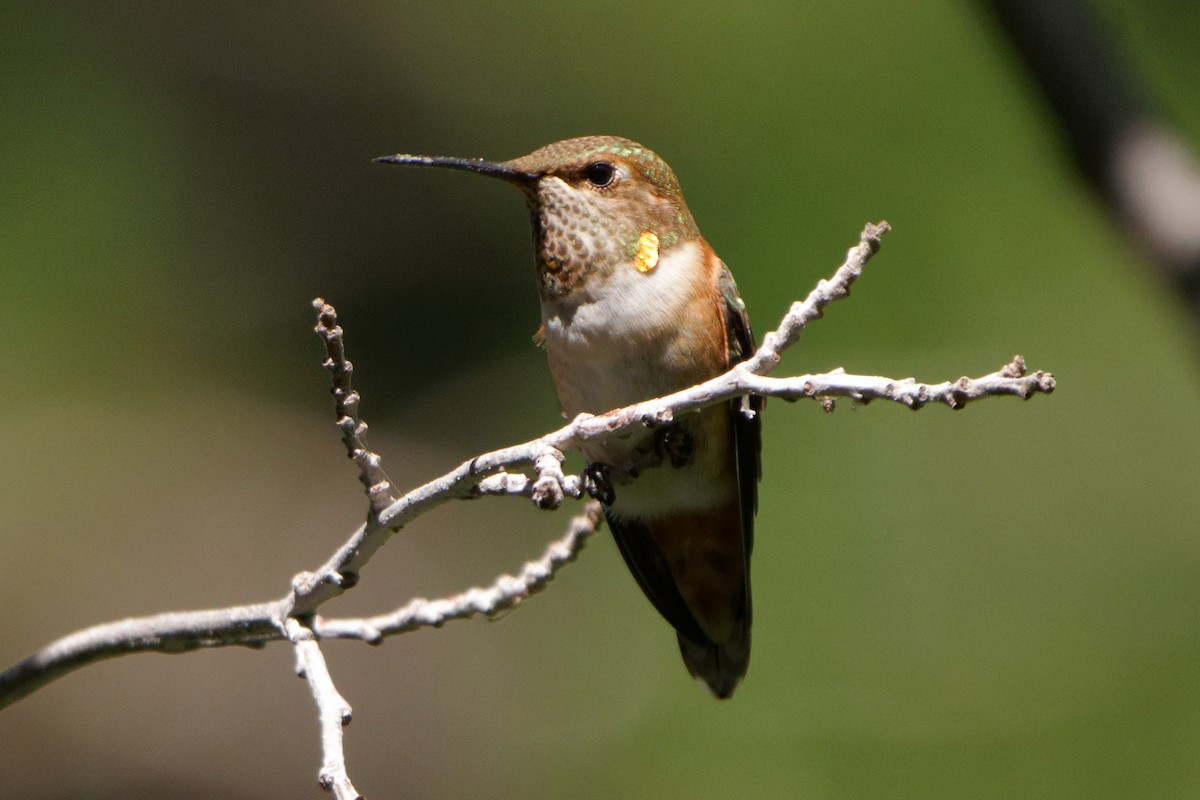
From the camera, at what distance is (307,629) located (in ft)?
6.61

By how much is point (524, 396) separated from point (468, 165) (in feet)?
10.3

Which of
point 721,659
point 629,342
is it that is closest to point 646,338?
point 629,342

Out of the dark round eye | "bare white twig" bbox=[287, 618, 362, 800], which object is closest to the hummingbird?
the dark round eye

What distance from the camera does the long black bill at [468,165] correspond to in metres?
2.80

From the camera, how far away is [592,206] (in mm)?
2881

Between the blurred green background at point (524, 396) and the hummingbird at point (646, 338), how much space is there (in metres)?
1.18

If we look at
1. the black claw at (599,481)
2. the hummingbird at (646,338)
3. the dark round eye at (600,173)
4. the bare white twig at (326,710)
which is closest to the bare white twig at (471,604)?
the bare white twig at (326,710)

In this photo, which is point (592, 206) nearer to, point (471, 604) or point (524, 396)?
point (471, 604)

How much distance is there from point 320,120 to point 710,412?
4.46m

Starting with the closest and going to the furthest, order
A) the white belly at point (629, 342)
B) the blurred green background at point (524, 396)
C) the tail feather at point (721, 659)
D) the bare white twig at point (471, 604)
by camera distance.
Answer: the bare white twig at point (471, 604), the white belly at point (629, 342), the tail feather at point (721, 659), the blurred green background at point (524, 396)

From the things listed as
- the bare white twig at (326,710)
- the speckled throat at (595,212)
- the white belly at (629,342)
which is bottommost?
the bare white twig at (326,710)

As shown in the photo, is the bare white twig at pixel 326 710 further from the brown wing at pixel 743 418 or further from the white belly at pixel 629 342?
the brown wing at pixel 743 418

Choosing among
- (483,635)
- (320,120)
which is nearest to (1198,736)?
(483,635)

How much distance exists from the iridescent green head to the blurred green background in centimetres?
116
